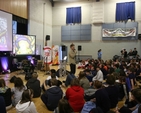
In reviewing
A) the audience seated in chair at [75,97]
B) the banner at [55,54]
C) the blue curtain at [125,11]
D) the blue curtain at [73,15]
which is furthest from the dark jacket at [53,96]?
the blue curtain at [73,15]

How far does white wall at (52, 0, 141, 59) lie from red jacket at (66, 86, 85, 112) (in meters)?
12.1

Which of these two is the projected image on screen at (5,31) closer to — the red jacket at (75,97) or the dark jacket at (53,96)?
the dark jacket at (53,96)

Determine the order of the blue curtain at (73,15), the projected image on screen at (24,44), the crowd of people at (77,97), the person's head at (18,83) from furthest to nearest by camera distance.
Result: the blue curtain at (73,15) < the projected image on screen at (24,44) < the person's head at (18,83) < the crowd of people at (77,97)

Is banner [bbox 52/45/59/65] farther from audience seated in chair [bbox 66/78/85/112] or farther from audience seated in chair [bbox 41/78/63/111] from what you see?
audience seated in chair [bbox 66/78/85/112]

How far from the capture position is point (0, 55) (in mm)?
8695

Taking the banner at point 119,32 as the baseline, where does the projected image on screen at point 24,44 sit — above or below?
below

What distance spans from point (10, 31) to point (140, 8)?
10.7 meters

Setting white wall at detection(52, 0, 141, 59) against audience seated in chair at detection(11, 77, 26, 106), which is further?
white wall at detection(52, 0, 141, 59)

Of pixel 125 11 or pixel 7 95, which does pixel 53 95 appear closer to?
pixel 7 95

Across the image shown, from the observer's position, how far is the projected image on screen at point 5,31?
886 cm

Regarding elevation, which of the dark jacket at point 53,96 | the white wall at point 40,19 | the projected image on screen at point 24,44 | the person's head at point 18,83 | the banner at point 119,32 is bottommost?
the dark jacket at point 53,96

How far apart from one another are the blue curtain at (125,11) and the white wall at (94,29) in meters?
0.38

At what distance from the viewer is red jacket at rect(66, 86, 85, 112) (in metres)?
3.10

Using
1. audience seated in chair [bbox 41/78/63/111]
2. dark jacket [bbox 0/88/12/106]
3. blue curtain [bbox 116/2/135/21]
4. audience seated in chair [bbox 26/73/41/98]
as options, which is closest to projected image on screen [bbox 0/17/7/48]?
audience seated in chair [bbox 26/73/41/98]
